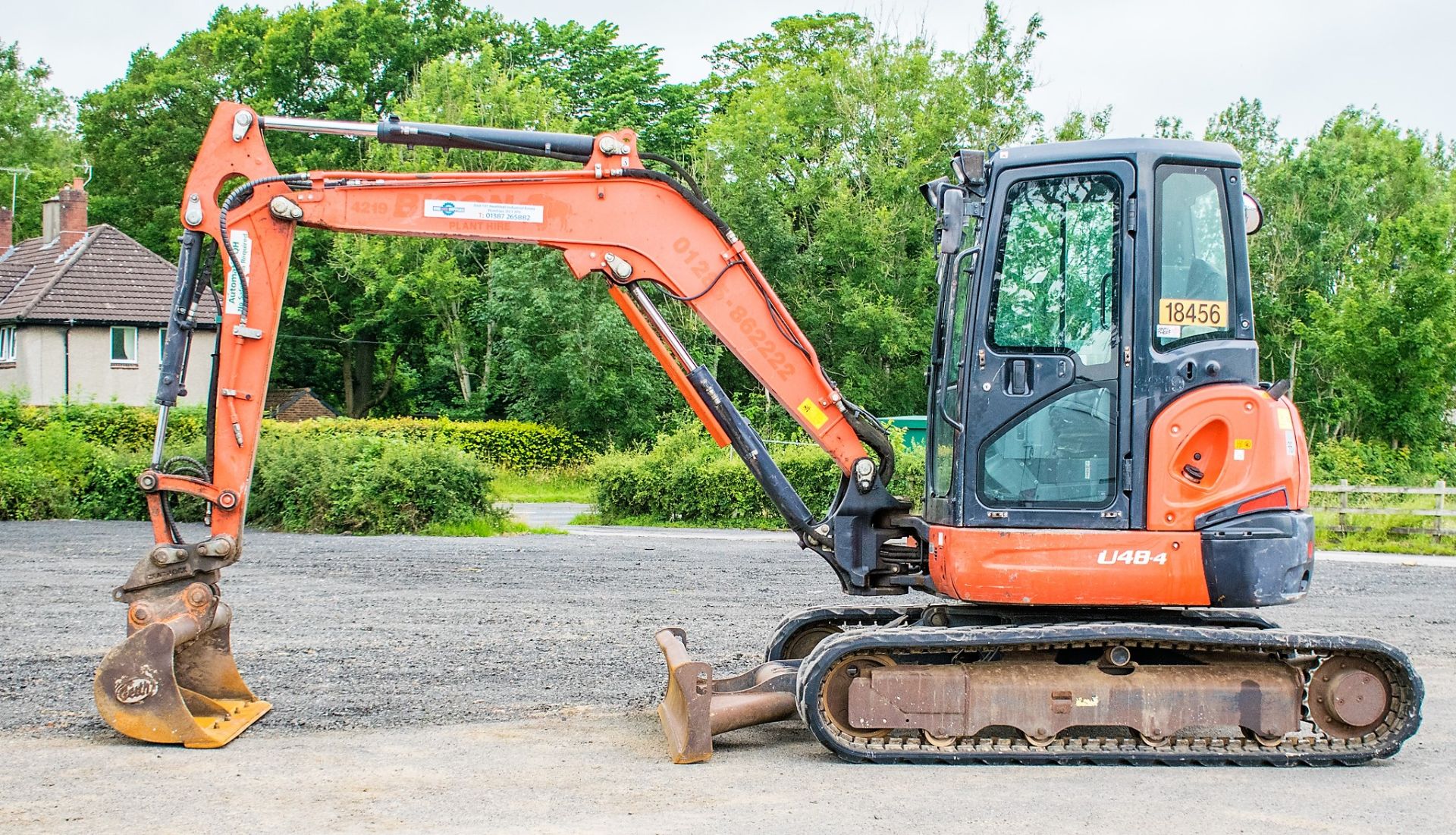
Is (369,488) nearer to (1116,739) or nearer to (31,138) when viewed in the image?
(1116,739)

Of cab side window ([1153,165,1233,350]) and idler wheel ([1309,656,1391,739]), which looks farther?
idler wheel ([1309,656,1391,739])

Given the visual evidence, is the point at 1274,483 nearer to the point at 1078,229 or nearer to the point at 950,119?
the point at 1078,229

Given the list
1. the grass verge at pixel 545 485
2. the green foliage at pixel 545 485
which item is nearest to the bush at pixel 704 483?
the grass verge at pixel 545 485

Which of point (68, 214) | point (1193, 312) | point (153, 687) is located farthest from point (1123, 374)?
point (68, 214)

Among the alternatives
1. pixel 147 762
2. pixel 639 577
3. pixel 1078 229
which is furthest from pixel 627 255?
pixel 639 577

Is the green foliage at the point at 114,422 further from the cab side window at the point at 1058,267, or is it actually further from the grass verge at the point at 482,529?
the cab side window at the point at 1058,267

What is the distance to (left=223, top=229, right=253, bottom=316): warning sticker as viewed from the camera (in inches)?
260

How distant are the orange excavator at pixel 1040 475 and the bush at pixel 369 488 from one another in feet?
40.9

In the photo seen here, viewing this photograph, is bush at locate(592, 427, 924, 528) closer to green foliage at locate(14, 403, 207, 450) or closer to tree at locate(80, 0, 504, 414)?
green foliage at locate(14, 403, 207, 450)

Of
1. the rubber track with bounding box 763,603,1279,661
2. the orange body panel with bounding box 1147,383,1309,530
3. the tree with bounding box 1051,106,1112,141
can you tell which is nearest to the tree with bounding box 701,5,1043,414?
the tree with bounding box 1051,106,1112,141

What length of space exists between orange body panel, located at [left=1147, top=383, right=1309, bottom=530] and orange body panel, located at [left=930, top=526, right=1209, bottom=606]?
0.14 metres

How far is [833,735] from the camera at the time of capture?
6.14 m

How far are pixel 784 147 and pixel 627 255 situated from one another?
32.1 m

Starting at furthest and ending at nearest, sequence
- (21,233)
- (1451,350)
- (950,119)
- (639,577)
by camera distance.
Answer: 1. (21,233)
2. (950,119)
3. (1451,350)
4. (639,577)
